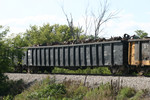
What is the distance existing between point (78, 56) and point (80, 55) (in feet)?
0.68

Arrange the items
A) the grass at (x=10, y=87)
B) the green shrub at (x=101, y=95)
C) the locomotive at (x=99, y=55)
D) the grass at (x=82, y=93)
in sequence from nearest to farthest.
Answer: the green shrub at (x=101, y=95) → the grass at (x=82, y=93) → the locomotive at (x=99, y=55) → the grass at (x=10, y=87)

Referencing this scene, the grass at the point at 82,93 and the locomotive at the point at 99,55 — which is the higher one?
the locomotive at the point at 99,55

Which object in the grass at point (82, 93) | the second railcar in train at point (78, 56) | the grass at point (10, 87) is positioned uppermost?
the second railcar in train at point (78, 56)

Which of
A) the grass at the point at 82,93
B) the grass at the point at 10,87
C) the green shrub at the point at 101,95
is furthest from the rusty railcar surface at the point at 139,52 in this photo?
the grass at the point at 10,87

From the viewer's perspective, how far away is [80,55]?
1842 cm

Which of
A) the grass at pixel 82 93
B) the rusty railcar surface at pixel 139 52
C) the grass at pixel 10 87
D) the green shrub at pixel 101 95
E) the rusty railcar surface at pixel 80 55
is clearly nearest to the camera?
the green shrub at pixel 101 95

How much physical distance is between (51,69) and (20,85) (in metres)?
7.67

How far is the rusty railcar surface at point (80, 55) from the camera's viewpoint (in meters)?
15.9

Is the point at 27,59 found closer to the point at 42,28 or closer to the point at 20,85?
the point at 20,85

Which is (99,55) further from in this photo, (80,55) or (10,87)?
(10,87)

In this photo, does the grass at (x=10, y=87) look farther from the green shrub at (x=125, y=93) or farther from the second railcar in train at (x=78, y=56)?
the green shrub at (x=125, y=93)

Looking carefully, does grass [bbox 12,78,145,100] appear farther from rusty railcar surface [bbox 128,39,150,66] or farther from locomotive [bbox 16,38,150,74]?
locomotive [bbox 16,38,150,74]

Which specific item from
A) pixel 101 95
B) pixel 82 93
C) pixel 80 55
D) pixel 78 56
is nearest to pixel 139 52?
pixel 80 55

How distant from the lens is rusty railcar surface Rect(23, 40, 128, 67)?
15866mm
